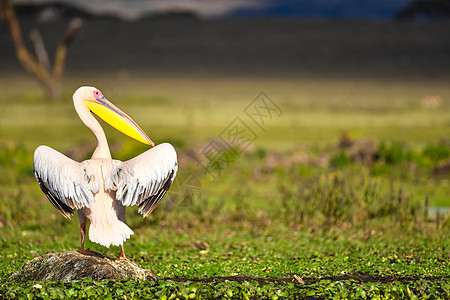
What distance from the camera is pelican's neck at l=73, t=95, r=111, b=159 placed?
6.17m

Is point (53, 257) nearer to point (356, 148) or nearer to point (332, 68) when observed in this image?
point (356, 148)

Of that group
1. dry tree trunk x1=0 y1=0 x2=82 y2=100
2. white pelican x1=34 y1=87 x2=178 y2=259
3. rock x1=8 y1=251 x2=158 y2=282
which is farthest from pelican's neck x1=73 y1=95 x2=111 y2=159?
dry tree trunk x1=0 y1=0 x2=82 y2=100

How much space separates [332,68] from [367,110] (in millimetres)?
29147

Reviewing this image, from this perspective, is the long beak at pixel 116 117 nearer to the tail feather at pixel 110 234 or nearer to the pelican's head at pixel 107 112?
the pelican's head at pixel 107 112

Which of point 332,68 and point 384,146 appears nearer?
point 384,146

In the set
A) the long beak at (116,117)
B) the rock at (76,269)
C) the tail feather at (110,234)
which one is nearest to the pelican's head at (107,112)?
the long beak at (116,117)

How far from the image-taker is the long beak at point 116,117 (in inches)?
249

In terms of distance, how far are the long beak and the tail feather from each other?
0.87 metres

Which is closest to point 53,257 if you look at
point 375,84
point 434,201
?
point 434,201

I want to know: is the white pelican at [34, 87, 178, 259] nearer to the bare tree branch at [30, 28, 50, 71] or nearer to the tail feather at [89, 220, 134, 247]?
the tail feather at [89, 220, 134, 247]

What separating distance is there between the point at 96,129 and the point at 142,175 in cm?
69

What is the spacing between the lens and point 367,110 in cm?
3809

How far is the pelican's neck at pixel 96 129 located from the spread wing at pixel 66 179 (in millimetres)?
212

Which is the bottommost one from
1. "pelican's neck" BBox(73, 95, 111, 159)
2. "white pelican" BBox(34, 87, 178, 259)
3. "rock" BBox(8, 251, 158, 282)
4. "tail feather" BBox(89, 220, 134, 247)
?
"rock" BBox(8, 251, 158, 282)
